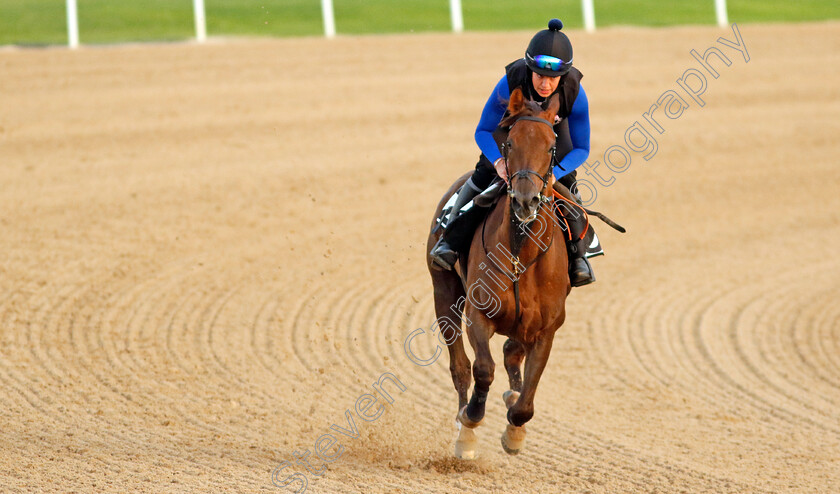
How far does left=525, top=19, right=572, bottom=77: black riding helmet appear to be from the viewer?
645 cm

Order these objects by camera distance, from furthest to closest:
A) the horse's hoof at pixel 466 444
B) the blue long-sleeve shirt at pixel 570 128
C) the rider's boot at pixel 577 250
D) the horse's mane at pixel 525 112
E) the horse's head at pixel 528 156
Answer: the horse's hoof at pixel 466 444 < the rider's boot at pixel 577 250 < the blue long-sleeve shirt at pixel 570 128 < the horse's mane at pixel 525 112 < the horse's head at pixel 528 156

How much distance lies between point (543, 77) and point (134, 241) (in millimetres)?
7865

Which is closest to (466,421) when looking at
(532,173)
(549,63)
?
(532,173)

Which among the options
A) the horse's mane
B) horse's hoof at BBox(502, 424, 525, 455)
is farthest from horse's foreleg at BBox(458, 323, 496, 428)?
the horse's mane

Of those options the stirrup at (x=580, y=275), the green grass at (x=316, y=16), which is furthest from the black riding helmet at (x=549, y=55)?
the green grass at (x=316, y=16)

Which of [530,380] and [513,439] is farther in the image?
[513,439]

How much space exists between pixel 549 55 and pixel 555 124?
0.48 meters

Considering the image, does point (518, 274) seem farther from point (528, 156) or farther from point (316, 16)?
point (316, 16)

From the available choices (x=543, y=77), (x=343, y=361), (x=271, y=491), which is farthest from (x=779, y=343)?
(x=271, y=491)


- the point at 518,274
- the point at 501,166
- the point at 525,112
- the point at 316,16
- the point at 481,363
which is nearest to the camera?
the point at 525,112

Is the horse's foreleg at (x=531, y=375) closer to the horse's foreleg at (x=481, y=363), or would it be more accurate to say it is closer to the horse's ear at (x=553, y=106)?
the horse's foreleg at (x=481, y=363)

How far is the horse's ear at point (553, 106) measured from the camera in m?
6.18

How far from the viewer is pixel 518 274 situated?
253 inches

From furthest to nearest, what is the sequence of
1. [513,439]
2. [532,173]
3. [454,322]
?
[454,322]
[513,439]
[532,173]
